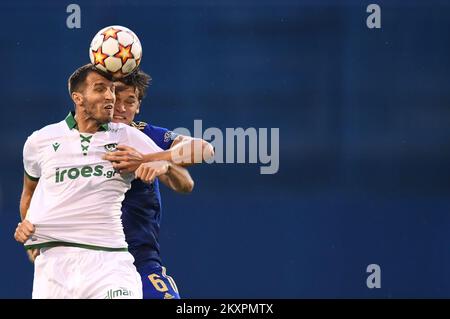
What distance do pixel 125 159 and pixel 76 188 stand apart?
27 centimetres

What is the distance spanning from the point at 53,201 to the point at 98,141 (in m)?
0.38

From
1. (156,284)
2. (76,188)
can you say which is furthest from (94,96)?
(156,284)

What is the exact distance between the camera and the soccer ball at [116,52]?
20.3 feet

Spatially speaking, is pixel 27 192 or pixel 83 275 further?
pixel 27 192

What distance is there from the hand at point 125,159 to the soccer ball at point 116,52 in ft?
2.00

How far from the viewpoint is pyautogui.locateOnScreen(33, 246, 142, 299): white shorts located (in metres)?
5.56

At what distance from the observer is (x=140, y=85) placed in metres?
6.75

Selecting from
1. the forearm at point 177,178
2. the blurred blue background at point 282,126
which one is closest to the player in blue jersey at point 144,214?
the forearm at point 177,178

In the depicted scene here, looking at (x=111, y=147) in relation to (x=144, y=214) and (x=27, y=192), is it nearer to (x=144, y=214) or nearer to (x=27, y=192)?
(x=27, y=192)

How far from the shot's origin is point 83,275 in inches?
220

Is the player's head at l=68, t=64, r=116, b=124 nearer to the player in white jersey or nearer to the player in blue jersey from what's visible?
the player in white jersey

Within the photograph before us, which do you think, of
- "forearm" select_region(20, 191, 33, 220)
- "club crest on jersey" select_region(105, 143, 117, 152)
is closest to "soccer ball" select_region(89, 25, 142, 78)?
"club crest on jersey" select_region(105, 143, 117, 152)
